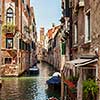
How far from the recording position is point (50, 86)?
64.0ft

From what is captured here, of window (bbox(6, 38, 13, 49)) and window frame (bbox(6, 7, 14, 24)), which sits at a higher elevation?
window frame (bbox(6, 7, 14, 24))

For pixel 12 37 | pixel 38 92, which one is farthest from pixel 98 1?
pixel 12 37

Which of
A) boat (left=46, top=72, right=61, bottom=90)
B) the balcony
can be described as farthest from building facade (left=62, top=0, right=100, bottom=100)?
the balcony

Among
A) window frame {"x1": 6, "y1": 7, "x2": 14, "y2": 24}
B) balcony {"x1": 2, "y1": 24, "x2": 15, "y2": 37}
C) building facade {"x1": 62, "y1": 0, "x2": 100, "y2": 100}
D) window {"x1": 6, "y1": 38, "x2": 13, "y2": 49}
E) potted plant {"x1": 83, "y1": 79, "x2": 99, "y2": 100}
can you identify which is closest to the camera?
potted plant {"x1": 83, "y1": 79, "x2": 99, "y2": 100}

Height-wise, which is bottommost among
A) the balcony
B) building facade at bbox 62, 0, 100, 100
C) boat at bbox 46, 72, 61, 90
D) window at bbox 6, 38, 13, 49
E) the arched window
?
boat at bbox 46, 72, 61, 90

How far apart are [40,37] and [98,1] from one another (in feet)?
376

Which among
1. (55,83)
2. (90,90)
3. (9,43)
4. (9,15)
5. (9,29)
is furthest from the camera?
(9,15)

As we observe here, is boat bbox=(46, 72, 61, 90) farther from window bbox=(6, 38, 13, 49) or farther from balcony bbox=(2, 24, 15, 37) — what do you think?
balcony bbox=(2, 24, 15, 37)

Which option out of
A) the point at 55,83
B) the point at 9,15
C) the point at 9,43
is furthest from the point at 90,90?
the point at 9,15

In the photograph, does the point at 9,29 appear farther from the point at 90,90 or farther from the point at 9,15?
the point at 90,90

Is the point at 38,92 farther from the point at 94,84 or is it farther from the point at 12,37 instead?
the point at 12,37

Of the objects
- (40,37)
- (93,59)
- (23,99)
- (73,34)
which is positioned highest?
(40,37)

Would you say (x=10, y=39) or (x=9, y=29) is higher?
(x=9, y=29)

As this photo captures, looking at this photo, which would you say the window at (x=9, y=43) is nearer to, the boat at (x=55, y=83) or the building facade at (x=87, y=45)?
the boat at (x=55, y=83)
